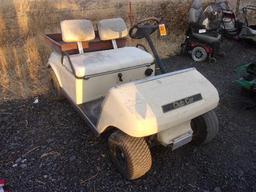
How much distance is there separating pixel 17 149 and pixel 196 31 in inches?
165

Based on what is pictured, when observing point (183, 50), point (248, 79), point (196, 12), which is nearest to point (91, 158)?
point (248, 79)

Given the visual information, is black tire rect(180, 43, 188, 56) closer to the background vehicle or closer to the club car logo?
the background vehicle

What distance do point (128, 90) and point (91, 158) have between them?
3.13ft

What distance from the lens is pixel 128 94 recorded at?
212cm

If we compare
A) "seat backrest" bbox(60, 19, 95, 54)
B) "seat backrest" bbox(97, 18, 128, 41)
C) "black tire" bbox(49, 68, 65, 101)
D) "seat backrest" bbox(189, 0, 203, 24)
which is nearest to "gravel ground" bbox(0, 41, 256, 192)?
"black tire" bbox(49, 68, 65, 101)

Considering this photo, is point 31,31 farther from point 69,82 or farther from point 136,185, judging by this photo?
point 136,185

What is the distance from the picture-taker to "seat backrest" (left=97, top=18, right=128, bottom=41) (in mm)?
3330

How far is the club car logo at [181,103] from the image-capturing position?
2.10m

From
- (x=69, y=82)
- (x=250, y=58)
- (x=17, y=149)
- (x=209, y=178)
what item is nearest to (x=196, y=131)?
(x=209, y=178)

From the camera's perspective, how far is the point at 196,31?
549cm

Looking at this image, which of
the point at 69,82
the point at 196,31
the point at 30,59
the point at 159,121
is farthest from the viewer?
the point at 196,31

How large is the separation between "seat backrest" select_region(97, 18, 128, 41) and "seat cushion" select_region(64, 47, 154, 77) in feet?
0.67

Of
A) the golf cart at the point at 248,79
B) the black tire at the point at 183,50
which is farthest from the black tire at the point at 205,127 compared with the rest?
the black tire at the point at 183,50

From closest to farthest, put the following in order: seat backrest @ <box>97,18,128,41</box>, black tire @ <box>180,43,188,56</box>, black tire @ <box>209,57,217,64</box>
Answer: seat backrest @ <box>97,18,128,41</box>
black tire @ <box>209,57,217,64</box>
black tire @ <box>180,43,188,56</box>
